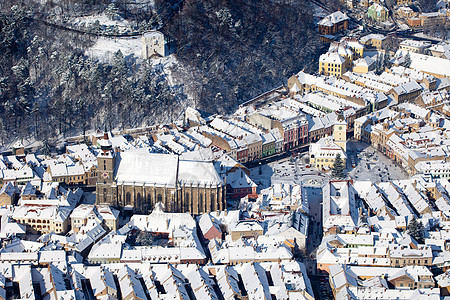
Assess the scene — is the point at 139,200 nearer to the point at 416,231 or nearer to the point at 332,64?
the point at 416,231

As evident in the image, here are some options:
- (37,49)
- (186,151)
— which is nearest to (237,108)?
(186,151)

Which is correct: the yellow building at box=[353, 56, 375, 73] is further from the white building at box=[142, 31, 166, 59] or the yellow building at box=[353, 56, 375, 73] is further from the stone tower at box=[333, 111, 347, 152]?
the white building at box=[142, 31, 166, 59]

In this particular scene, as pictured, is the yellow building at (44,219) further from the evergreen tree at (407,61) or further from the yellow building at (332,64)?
the evergreen tree at (407,61)

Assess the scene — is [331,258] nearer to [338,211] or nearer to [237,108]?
[338,211]

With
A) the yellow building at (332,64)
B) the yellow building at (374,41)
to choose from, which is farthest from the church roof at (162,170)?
the yellow building at (374,41)

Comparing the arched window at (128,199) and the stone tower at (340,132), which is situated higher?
the stone tower at (340,132)

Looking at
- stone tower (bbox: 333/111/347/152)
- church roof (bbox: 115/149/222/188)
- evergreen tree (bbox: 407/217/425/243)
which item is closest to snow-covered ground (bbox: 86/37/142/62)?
church roof (bbox: 115/149/222/188)
